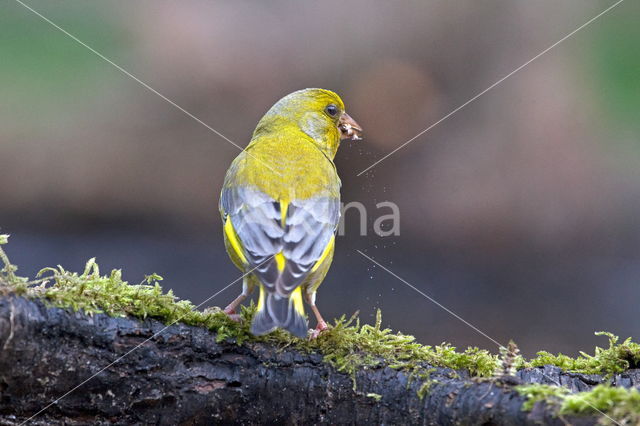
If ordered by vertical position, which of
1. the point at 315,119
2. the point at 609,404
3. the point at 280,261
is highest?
the point at 315,119

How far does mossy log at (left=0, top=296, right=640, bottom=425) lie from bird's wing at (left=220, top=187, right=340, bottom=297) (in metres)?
0.51

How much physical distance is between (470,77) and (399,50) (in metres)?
1.15

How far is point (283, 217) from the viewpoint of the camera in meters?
4.54

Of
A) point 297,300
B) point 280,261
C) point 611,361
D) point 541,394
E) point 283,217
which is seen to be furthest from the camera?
point 283,217

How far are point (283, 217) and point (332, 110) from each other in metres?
1.83

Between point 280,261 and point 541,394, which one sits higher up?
point 280,261

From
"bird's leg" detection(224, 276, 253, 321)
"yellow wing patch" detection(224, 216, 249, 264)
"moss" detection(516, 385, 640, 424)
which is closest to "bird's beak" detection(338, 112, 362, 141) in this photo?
"yellow wing patch" detection(224, 216, 249, 264)

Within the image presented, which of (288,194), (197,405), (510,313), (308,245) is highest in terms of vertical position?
(510,313)

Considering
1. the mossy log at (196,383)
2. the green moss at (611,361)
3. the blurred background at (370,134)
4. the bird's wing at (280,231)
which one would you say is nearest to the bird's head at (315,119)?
the bird's wing at (280,231)

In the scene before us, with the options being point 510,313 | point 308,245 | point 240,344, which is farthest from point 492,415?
point 510,313

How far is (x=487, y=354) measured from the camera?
12.6ft

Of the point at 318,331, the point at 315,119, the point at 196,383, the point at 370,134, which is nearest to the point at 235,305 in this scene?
the point at 318,331

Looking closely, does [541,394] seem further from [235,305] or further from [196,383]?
[235,305]

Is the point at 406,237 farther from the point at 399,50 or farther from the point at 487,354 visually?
the point at 487,354
